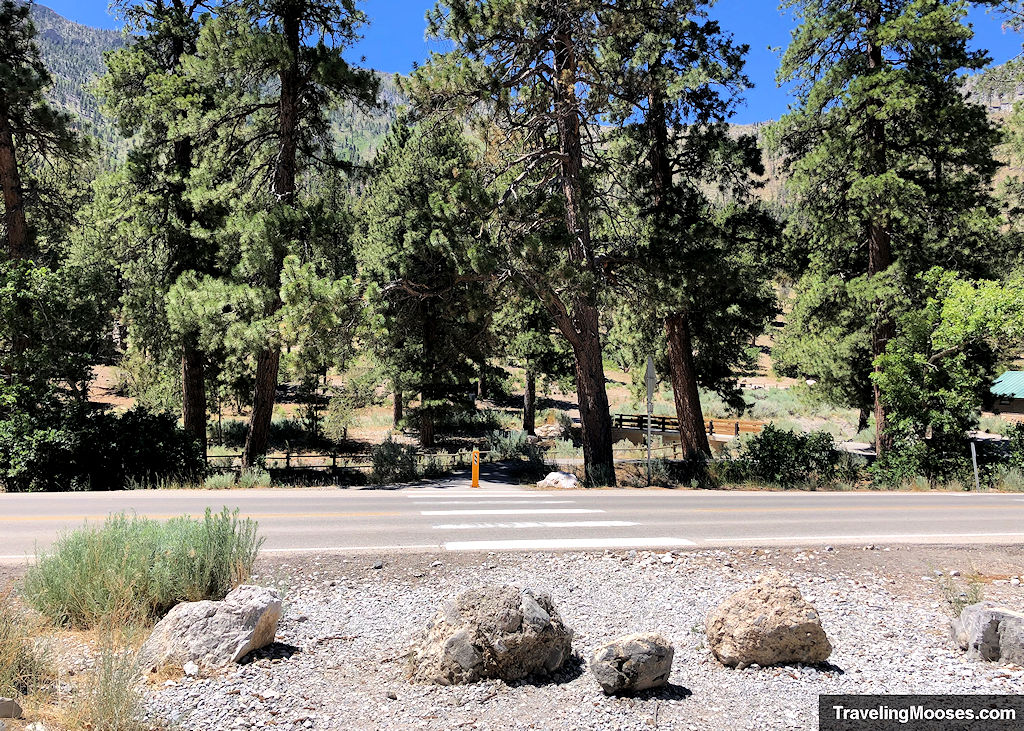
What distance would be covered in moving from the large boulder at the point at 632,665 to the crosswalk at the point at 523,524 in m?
3.85

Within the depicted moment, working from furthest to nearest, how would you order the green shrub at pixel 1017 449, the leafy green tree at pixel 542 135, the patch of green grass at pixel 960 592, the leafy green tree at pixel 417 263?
1. the leafy green tree at pixel 417 263
2. the green shrub at pixel 1017 449
3. the leafy green tree at pixel 542 135
4. the patch of green grass at pixel 960 592

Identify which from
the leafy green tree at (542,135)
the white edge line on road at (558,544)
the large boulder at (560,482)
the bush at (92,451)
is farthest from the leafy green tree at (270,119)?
the white edge line on road at (558,544)

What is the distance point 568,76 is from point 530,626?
1371 cm

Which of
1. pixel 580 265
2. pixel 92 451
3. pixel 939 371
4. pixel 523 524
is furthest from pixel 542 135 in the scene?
pixel 92 451

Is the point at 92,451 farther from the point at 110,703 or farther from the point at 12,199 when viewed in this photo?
the point at 110,703

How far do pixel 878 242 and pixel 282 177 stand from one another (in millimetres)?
16516

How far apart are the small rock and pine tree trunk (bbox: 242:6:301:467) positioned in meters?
14.1

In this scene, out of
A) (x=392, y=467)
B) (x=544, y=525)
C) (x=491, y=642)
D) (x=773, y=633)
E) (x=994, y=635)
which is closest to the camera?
(x=491, y=642)

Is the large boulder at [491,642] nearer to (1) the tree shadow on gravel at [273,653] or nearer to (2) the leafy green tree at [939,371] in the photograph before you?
(1) the tree shadow on gravel at [273,653]

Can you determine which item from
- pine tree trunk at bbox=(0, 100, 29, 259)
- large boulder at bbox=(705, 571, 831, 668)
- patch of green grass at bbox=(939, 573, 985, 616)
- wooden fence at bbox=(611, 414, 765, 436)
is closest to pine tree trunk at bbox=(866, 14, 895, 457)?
patch of green grass at bbox=(939, 573, 985, 616)

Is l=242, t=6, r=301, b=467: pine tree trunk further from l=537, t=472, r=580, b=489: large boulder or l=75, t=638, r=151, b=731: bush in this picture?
l=75, t=638, r=151, b=731: bush

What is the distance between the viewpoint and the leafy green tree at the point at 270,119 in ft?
54.5

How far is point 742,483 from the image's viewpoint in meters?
18.2

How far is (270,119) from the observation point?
1839 centimetres
